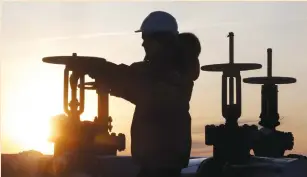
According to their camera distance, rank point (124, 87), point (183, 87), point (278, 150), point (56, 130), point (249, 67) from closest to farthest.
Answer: point (124, 87)
point (183, 87)
point (249, 67)
point (56, 130)
point (278, 150)

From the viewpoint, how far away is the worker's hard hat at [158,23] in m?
3.47

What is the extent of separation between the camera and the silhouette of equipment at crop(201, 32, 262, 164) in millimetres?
6676

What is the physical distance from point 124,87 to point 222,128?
4.16 metres

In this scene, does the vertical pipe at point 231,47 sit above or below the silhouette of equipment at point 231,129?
above

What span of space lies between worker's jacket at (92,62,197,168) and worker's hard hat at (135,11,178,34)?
0.22m

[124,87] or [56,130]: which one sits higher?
[124,87]

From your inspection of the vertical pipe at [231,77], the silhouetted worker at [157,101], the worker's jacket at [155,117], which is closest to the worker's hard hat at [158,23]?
the silhouetted worker at [157,101]

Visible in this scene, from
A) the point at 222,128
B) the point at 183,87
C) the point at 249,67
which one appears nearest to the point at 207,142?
the point at 222,128

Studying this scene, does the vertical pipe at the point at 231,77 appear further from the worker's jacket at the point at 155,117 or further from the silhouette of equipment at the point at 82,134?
the worker's jacket at the point at 155,117

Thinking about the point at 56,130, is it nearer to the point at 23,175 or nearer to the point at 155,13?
the point at 23,175

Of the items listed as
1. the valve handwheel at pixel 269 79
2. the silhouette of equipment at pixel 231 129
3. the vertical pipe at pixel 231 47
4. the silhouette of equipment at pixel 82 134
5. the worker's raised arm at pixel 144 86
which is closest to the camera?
the worker's raised arm at pixel 144 86

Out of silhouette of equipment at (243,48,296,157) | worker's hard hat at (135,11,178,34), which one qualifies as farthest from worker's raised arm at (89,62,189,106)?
silhouette of equipment at (243,48,296,157)

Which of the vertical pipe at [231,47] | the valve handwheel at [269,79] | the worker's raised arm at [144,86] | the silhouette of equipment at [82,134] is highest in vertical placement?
the vertical pipe at [231,47]

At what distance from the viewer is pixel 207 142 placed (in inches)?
Answer: 280
